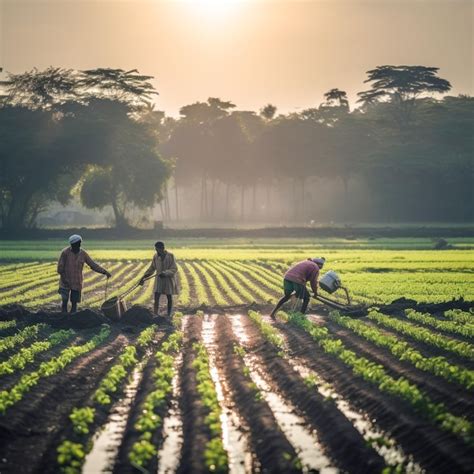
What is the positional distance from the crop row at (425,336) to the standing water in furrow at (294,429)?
3405mm

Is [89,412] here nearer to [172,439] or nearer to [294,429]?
[172,439]

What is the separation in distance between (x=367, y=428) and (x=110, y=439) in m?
3.35

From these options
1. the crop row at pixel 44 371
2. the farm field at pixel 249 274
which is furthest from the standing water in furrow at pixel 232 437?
the farm field at pixel 249 274

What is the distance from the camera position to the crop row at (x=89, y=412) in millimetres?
9094

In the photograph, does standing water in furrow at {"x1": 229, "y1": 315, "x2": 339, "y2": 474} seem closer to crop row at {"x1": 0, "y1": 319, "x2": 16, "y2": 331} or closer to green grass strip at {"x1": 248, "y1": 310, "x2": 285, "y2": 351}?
green grass strip at {"x1": 248, "y1": 310, "x2": 285, "y2": 351}

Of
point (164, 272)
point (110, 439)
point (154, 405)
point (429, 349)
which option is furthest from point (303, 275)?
point (110, 439)

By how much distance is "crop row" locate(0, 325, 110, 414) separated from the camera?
443 inches

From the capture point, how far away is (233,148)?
99.8m

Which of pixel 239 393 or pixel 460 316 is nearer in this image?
pixel 239 393

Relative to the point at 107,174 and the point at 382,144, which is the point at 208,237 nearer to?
the point at 107,174

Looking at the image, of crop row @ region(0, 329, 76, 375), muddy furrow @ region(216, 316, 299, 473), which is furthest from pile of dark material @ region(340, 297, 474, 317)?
crop row @ region(0, 329, 76, 375)

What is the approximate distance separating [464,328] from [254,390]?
6.64 meters

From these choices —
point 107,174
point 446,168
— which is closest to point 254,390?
point 107,174

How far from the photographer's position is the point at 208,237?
255ft
